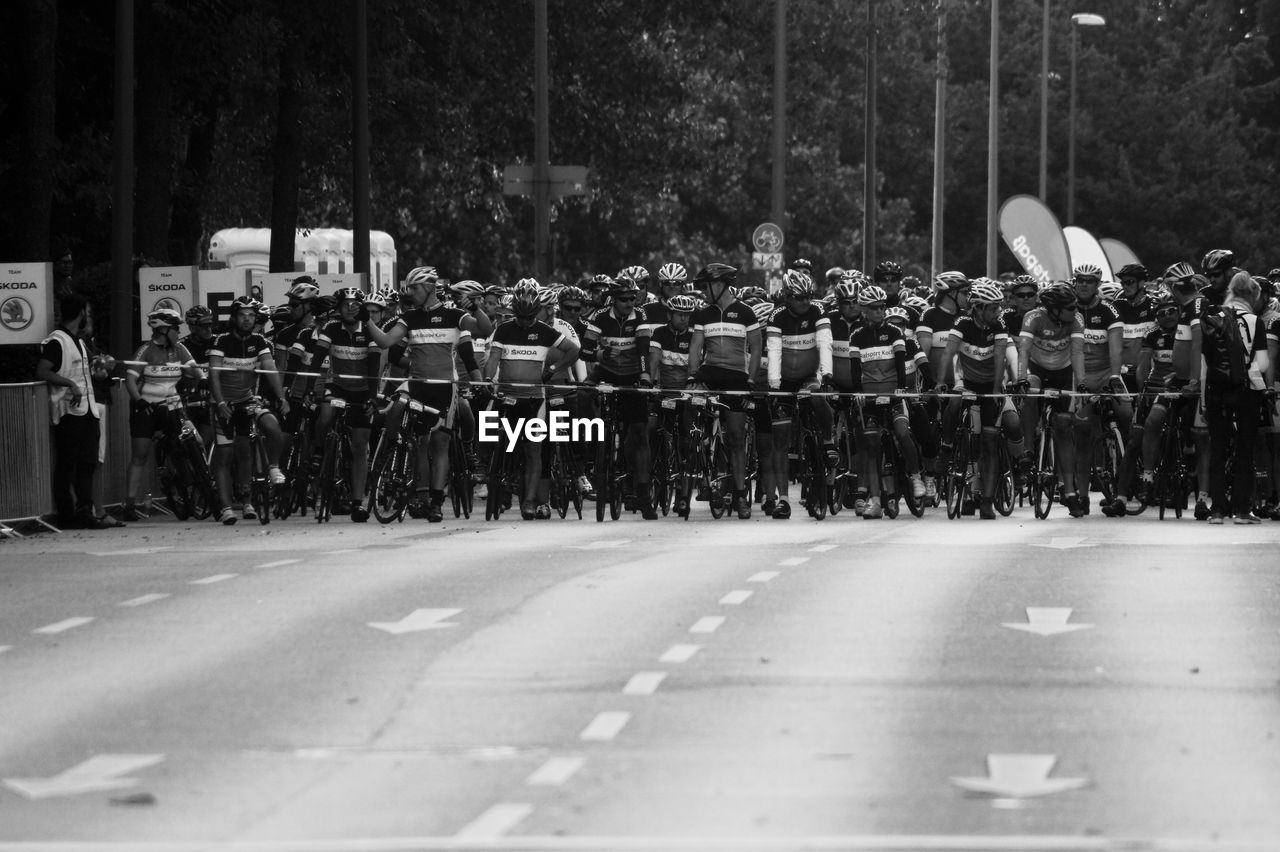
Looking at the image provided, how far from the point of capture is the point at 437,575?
16.1 m

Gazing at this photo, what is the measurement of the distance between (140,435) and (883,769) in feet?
45.6

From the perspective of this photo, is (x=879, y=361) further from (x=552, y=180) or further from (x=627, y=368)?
(x=552, y=180)

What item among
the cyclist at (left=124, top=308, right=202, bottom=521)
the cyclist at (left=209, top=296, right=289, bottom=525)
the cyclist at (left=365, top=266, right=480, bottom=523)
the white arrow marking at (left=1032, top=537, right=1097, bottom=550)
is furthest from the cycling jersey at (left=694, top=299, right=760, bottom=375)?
the cyclist at (left=124, top=308, right=202, bottom=521)

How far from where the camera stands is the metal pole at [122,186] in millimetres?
24234

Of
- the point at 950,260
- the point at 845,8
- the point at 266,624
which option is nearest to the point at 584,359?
the point at 266,624

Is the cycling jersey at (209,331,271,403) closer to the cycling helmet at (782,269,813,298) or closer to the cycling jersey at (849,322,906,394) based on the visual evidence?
the cycling helmet at (782,269,813,298)

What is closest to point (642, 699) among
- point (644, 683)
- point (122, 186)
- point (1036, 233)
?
point (644, 683)

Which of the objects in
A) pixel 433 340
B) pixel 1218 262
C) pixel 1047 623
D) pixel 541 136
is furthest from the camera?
pixel 541 136

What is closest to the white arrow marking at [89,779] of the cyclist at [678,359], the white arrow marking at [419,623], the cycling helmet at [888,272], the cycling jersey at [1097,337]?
the white arrow marking at [419,623]

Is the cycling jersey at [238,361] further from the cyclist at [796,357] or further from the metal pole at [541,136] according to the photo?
the metal pole at [541,136]

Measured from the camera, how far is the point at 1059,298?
21.6m

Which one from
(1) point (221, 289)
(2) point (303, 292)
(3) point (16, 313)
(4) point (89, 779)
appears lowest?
(4) point (89, 779)

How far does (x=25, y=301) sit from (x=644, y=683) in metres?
12.0

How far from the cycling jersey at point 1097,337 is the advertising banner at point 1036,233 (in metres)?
10.1
